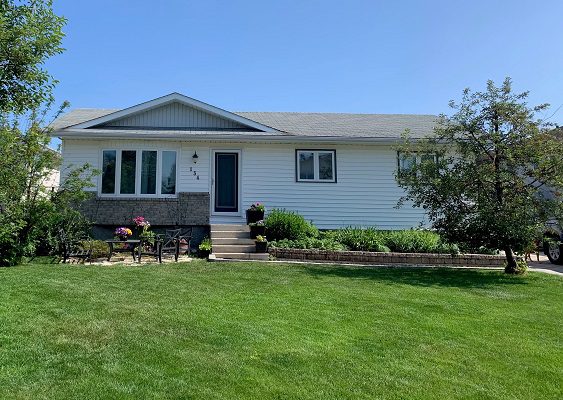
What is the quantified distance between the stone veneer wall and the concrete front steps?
0.90 meters

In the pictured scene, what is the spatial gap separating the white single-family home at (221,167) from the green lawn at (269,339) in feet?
20.0

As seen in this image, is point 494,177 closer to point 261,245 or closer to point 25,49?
point 261,245

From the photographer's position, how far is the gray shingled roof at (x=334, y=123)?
47.2ft

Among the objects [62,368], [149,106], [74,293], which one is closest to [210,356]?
[62,368]

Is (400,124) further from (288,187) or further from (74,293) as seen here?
(74,293)

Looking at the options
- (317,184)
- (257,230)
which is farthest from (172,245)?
(317,184)

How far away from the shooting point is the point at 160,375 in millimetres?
3332

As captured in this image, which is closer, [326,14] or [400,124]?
[326,14]

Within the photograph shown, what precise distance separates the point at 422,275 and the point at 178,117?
32.3ft

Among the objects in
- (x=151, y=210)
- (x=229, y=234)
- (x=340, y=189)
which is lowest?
(x=229, y=234)

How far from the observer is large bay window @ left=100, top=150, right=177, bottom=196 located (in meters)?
13.4

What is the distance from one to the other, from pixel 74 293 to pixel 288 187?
352 inches

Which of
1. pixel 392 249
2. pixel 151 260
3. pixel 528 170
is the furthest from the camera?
pixel 392 249

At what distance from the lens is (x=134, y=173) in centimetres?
1346
